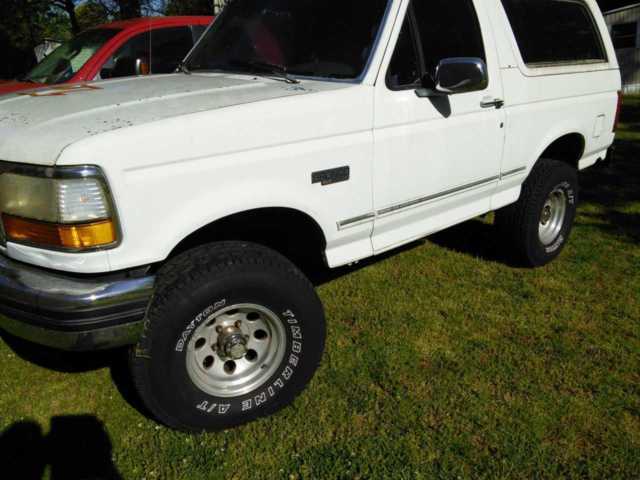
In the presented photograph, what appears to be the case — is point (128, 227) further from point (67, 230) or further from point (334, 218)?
point (334, 218)

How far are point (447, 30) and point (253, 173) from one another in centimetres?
162

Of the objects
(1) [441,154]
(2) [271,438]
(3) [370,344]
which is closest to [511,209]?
(1) [441,154]

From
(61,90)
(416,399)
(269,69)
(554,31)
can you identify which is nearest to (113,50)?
(61,90)

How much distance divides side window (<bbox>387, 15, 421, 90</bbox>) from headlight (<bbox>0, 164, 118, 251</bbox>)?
154 centimetres

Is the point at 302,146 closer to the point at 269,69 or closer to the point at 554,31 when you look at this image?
the point at 269,69

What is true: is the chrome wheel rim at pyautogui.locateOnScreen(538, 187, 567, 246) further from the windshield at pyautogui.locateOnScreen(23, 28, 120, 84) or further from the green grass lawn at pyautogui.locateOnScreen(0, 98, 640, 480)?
the windshield at pyautogui.locateOnScreen(23, 28, 120, 84)

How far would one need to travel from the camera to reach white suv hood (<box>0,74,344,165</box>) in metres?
2.14

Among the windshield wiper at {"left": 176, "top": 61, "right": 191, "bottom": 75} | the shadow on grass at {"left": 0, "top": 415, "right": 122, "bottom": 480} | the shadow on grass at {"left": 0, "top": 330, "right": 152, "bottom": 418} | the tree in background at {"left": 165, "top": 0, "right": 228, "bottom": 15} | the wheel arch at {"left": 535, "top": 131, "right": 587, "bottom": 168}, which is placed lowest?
the shadow on grass at {"left": 0, "top": 330, "right": 152, "bottom": 418}

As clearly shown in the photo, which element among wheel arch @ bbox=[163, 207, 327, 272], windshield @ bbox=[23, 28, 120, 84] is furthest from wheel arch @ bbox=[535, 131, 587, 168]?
windshield @ bbox=[23, 28, 120, 84]

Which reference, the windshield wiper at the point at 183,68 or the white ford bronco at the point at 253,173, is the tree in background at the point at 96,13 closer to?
the windshield wiper at the point at 183,68

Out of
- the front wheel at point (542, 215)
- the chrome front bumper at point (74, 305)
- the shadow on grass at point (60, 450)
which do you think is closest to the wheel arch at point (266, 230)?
the chrome front bumper at point (74, 305)

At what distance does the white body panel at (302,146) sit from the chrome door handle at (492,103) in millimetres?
38

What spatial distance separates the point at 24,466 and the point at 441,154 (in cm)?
253

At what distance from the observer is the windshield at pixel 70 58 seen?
638 centimetres
